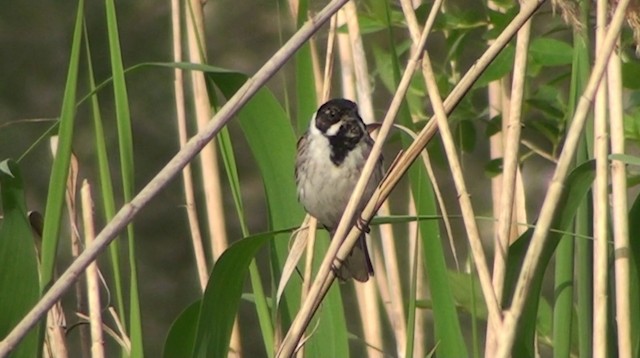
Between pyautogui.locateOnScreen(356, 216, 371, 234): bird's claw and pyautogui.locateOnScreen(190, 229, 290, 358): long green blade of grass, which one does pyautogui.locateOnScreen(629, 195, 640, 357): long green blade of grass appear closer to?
pyautogui.locateOnScreen(356, 216, 371, 234): bird's claw

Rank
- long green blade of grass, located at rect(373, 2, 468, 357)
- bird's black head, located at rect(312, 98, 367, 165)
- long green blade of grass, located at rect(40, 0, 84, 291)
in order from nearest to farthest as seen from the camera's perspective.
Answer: long green blade of grass, located at rect(40, 0, 84, 291)
long green blade of grass, located at rect(373, 2, 468, 357)
bird's black head, located at rect(312, 98, 367, 165)

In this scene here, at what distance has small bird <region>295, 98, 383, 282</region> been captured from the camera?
2.08 meters

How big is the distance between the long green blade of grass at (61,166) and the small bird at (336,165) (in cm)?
77

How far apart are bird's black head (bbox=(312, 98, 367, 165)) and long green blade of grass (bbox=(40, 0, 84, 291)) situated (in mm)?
787

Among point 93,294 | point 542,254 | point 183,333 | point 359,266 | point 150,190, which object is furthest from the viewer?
point 359,266

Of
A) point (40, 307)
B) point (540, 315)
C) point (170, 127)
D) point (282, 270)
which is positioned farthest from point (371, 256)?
point (170, 127)

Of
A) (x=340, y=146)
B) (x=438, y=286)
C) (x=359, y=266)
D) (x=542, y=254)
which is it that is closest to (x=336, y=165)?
(x=340, y=146)

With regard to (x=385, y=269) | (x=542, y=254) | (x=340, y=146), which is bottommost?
(x=385, y=269)

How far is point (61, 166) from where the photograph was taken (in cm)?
129

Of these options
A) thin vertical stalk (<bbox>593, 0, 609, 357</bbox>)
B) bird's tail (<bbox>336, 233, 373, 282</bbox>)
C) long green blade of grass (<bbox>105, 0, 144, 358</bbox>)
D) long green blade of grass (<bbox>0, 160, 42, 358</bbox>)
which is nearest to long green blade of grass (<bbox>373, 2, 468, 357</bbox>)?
thin vertical stalk (<bbox>593, 0, 609, 357</bbox>)

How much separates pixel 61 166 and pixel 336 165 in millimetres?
916

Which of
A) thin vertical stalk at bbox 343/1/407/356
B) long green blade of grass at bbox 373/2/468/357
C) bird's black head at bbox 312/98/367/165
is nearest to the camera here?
long green blade of grass at bbox 373/2/468/357

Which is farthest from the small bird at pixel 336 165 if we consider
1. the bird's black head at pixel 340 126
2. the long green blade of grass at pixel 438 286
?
the long green blade of grass at pixel 438 286

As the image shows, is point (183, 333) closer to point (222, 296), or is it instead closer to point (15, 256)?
point (222, 296)
